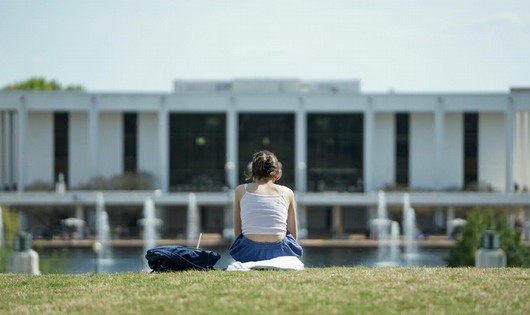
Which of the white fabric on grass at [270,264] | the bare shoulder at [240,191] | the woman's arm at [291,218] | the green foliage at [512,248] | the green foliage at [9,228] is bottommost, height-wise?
the green foliage at [9,228]

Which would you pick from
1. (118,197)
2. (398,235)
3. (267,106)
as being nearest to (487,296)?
(398,235)

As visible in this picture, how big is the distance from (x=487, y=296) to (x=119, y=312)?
3.66m

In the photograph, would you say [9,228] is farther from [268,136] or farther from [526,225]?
[526,225]

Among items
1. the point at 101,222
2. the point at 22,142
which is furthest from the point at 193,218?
the point at 22,142

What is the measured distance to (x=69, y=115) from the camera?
61.8 meters

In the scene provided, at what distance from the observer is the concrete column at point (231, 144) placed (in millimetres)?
59719

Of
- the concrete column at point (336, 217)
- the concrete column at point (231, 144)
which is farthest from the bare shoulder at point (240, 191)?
the concrete column at point (231, 144)

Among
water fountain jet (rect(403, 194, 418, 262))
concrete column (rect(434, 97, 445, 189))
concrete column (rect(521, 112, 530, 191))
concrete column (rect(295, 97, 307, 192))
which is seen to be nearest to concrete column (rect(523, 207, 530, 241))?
concrete column (rect(521, 112, 530, 191))

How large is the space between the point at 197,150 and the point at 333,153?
10674 millimetres

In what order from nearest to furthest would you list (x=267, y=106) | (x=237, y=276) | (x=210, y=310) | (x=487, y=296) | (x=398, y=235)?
(x=210, y=310) → (x=487, y=296) → (x=237, y=276) → (x=398, y=235) → (x=267, y=106)

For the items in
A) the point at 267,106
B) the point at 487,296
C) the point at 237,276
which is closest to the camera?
the point at 487,296

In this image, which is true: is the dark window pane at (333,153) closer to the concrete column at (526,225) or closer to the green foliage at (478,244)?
the concrete column at (526,225)

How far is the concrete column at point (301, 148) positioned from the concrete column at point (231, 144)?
4.74 metres

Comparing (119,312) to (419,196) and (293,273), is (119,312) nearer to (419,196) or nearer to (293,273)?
(293,273)
